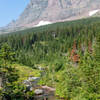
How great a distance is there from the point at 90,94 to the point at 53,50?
105 metres

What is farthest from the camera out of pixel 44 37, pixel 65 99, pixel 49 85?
pixel 44 37

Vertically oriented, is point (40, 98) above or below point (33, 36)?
below

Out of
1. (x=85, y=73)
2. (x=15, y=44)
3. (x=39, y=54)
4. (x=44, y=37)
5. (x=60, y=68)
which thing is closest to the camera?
(x=85, y=73)

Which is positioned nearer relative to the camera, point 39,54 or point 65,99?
point 65,99

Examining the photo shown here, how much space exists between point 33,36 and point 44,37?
11.0m

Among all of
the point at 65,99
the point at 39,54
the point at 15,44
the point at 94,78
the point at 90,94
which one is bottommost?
the point at 65,99

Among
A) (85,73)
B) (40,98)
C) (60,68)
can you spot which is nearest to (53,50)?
(60,68)

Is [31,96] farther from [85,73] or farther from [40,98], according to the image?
[85,73]

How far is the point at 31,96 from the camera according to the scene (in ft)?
139

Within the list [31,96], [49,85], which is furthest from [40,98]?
[49,85]

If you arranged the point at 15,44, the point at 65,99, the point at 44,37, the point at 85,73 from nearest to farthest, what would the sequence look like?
the point at 85,73 < the point at 65,99 < the point at 15,44 < the point at 44,37

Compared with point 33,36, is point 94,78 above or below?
below

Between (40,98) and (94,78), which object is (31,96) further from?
(94,78)

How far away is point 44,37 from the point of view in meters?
169
